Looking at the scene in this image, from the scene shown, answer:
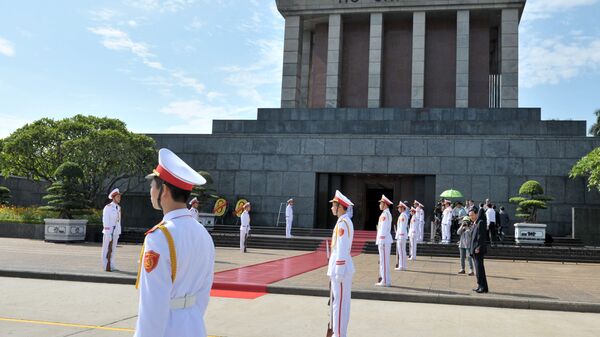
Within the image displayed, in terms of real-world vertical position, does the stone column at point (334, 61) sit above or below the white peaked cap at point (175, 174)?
above

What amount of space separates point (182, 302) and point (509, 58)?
32.3 m

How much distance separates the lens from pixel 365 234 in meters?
25.6

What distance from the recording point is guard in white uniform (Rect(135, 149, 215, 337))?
2791mm

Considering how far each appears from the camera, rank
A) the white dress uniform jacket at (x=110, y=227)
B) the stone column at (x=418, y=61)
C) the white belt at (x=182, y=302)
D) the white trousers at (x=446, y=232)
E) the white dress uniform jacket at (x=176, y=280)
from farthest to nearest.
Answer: the stone column at (x=418, y=61)
the white trousers at (x=446, y=232)
the white dress uniform jacket at (x=110, y=227)
the white belt at (x=182, y=302)
the white dress uniform jacket at (x=176, y=280)

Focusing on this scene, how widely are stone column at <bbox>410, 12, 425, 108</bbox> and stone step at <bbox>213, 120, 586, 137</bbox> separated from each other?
432 cm

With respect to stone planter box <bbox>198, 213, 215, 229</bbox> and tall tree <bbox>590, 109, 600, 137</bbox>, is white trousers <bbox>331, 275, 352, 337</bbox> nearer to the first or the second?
stone planter box <bbox>198, 213, 215, 229</bbox>

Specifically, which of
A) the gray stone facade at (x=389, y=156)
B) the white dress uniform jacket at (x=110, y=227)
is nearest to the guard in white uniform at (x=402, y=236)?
the white dress uniform jacket at (x=110, y=227)

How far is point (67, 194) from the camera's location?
71.1 ft

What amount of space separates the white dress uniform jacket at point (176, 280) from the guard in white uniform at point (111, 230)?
34.2 ft

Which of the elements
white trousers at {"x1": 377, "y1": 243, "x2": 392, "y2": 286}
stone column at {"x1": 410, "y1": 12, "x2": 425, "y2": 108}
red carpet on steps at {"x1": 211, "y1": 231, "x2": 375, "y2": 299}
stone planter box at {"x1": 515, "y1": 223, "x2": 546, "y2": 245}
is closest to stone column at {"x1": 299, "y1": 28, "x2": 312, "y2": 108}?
stone column at {"x1": 410, "y1": 12, "x2": 425, "y2": 108}

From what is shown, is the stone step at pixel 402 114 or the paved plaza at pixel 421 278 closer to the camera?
the paved plaza at pixel 421 278

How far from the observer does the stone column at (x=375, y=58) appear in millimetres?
33219

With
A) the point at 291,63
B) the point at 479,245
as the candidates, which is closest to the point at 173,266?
the point at 479,245

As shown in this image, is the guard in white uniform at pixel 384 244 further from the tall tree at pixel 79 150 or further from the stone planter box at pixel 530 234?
the tall tree at pixel 79 150
